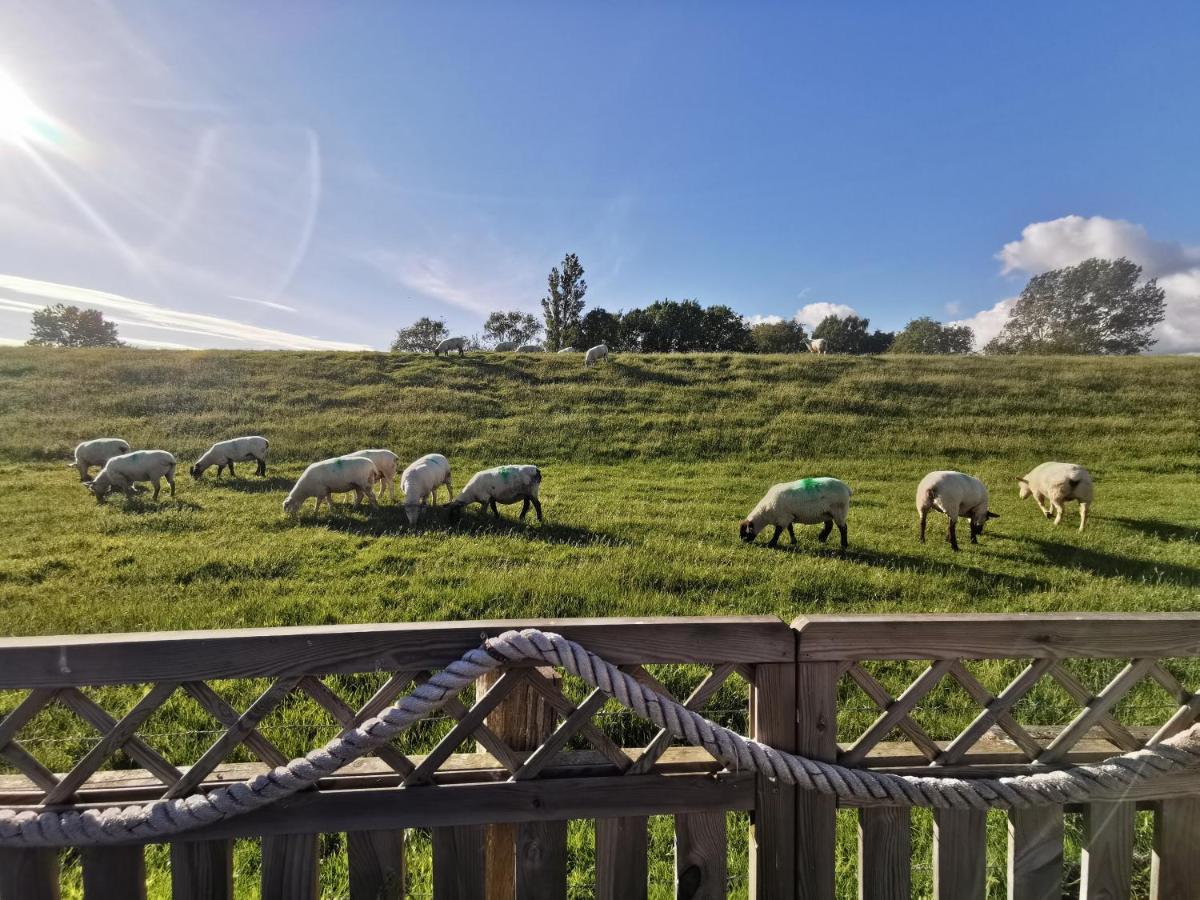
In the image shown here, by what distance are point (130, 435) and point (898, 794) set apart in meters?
28.1

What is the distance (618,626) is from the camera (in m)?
1.87

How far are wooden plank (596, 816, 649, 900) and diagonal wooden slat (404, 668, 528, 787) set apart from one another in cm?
58

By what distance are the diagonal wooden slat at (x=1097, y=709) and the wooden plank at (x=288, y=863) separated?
8.73ft

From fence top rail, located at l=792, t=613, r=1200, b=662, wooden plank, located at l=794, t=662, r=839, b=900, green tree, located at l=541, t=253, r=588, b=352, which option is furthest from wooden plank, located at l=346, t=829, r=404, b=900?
green tree, located at l=541, t=253, r=588, b=352

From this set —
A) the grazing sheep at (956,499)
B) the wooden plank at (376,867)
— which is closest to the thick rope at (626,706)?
the wooden plank at (376,867)

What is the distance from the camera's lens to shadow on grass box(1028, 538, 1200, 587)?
8.32 metres

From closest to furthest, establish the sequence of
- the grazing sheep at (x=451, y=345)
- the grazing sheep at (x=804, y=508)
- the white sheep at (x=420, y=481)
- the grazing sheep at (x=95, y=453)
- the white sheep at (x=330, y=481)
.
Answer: the grazing sheep at (x=804, y=508) < the white sheep at (x=420, y=481) < the white sheep at (x=330, y=481) < the grazing sheep at (x=95, y=453) < the grazing sheep at (x=451, y=345)

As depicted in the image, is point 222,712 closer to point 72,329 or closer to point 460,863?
point 460,863

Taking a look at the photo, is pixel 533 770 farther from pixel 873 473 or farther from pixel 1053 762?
pixel 873 473

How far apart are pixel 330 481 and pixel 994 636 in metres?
13.7

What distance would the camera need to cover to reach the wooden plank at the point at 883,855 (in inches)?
78.9

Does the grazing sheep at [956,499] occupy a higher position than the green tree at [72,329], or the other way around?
the green tree at [72,329]

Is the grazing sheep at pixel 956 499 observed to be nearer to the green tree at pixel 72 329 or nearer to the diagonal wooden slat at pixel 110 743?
the diagonal wooden slat at pixel 110 743

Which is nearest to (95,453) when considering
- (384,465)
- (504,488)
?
(384,465)
